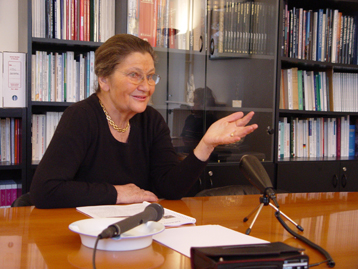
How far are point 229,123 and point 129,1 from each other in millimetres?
1405

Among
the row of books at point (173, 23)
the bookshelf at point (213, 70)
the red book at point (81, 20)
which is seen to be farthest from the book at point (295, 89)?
the red book at point (81, 20)

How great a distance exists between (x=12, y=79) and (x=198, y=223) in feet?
5.45

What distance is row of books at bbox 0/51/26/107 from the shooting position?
2227 millimetres

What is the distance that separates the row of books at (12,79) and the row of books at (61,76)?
0.20 feet

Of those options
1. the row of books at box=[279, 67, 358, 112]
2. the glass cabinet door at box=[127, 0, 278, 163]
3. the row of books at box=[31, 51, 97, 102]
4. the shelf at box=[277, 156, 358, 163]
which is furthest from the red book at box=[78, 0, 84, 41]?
the shelf at box=[277, 156, 358, 163]

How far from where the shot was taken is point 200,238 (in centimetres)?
90

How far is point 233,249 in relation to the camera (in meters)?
0.62

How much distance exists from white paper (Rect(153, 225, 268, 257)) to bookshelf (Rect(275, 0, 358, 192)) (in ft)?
6.03

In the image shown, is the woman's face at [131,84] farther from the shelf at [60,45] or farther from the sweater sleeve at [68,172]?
the shelf at [60,45]

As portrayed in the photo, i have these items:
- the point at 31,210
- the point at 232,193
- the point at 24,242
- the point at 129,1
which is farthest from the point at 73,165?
the point at 129,1

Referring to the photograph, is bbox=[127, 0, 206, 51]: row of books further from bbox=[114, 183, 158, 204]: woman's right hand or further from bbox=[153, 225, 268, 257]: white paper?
bbox=[153, 225, 268, 257]: white paper

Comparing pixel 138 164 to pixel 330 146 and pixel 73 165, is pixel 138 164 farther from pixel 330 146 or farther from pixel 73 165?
pixel 330 146

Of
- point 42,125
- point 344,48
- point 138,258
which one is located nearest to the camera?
point 138,258

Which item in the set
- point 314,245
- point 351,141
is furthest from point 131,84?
point 351,141
